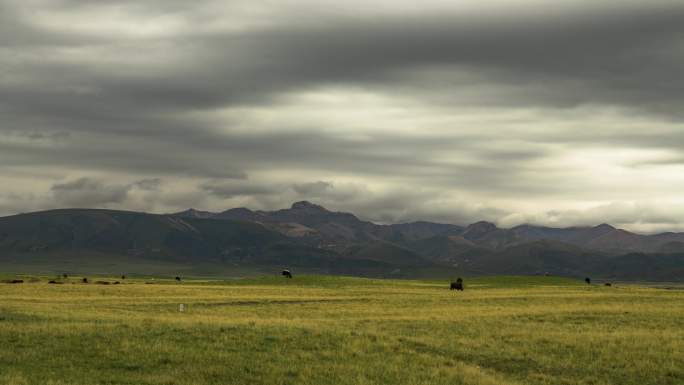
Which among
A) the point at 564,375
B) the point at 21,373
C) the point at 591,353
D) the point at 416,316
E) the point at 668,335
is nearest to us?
the point at 21,373

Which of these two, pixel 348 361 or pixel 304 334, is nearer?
pixel 348 361

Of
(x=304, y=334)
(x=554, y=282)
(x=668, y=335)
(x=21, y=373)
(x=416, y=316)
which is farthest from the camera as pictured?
(x=554, y=282)

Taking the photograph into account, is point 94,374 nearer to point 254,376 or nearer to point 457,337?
point 254,376

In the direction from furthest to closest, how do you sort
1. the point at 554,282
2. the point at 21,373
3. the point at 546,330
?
the point at 554,282, the point at 546,330, the point at 21,373

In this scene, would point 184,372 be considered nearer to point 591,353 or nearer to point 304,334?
point 304,334

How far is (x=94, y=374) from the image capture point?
3052 cm

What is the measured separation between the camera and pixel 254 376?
102 ft

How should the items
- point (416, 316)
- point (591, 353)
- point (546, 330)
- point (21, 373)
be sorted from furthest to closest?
point (416, 316) < point (546, 330) < point (591, 353) < point (21, 373)

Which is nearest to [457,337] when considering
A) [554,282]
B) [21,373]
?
[21,373]

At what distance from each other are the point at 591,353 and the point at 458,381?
440 inches

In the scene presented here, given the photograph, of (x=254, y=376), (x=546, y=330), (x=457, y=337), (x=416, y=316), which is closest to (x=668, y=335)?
(x=546, y=330)

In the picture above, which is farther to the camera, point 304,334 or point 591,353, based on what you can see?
point 304,334

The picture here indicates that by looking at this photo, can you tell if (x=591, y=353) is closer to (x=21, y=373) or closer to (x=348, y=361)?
(x=348, y=361)

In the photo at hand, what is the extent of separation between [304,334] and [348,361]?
7.70m
